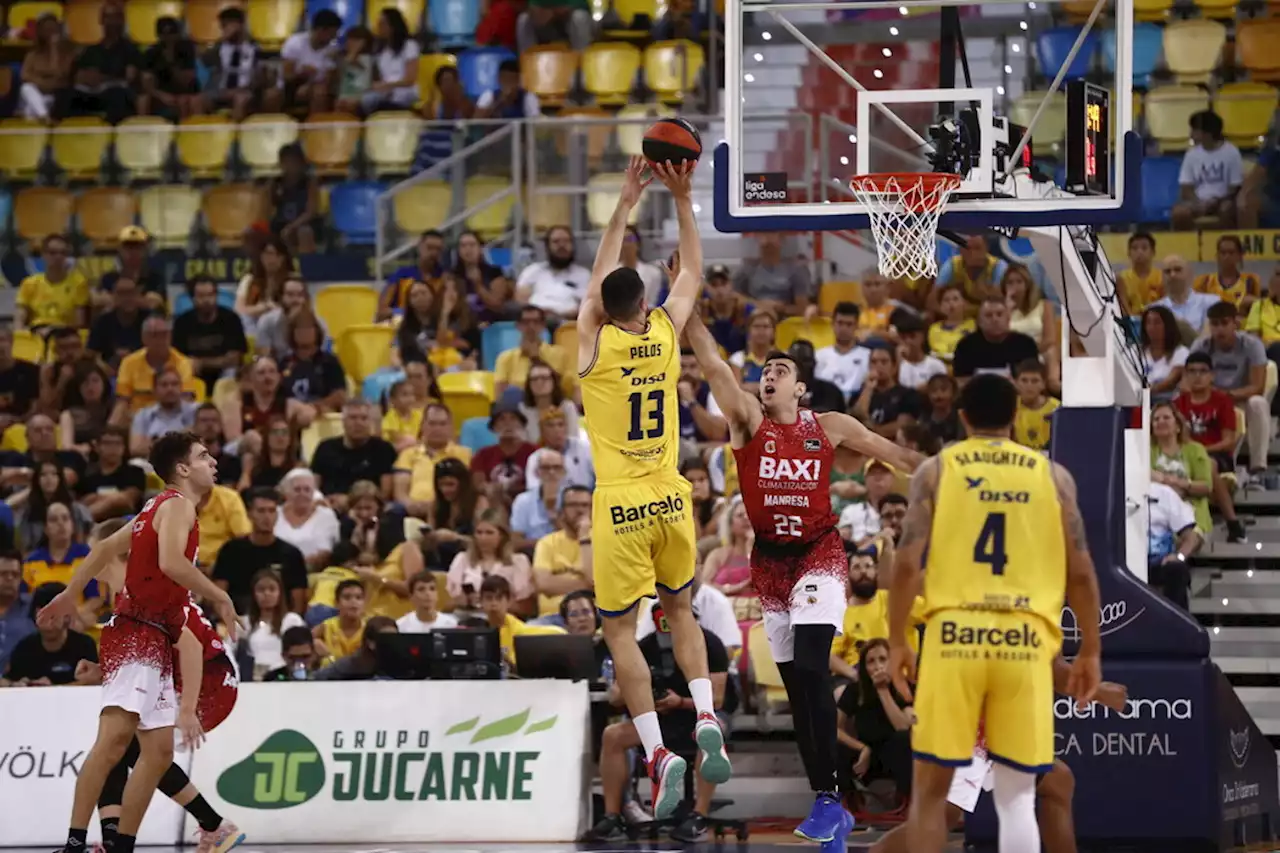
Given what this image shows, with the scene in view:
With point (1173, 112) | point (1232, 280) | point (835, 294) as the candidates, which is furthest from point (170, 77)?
point (1232, 280)

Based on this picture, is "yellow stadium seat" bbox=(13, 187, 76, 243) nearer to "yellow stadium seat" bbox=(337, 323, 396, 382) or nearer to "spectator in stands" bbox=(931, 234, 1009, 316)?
"yellow stadium seat" bbox=(337, 323, 396, 382)

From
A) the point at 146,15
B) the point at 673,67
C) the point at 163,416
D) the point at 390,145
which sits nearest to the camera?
the point at 163,416

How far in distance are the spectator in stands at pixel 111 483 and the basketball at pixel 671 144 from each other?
8.38 m

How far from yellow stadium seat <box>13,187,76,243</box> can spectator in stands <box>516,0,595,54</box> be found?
16.7ft

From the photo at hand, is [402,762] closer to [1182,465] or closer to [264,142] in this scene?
[1182,465]

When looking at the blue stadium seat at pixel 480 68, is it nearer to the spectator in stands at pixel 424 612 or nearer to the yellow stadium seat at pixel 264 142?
the yellow stadium seat at pixel 264 142

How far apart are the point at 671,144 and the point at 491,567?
19.0 ft

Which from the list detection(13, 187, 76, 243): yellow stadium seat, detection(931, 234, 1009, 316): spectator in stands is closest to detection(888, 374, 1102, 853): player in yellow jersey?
detection(931, 234, 1009, 316): spectator in stands

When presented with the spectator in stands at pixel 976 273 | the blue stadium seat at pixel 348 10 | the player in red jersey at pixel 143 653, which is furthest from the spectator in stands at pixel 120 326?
the player in red jersey at pixel 143 653

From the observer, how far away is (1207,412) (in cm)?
1612

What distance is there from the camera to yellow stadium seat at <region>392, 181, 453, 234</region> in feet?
62.8

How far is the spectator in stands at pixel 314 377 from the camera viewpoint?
18266mm

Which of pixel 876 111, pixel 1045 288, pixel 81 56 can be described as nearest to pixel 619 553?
pixel 876 111

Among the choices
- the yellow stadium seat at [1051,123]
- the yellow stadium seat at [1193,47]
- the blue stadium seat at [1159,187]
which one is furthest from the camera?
the yellow stadium seat at [1193,47]
